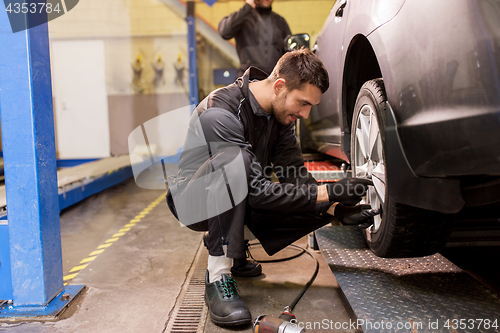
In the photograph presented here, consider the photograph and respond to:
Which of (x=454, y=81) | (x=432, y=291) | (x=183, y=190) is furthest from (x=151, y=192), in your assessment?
(x=454, y=81)

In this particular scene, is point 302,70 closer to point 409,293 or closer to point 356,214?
point 356,214

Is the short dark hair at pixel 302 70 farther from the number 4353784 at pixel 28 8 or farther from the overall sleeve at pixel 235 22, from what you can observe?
the overall sleeve at pixel 235 22

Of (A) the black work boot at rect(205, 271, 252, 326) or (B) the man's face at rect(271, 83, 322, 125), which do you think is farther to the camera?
(B) the man's face at rect(271, 83, 322, 125)

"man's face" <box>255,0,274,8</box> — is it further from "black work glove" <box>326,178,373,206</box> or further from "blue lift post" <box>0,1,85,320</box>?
"black work glove" <box>326,178,373,206</box>

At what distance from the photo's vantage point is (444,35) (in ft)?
2.80

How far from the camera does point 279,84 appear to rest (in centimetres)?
144

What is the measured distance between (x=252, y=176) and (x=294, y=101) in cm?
36

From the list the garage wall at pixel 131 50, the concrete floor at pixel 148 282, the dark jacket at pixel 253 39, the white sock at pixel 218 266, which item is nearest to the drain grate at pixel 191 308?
the concrete floor at pixel 148 282

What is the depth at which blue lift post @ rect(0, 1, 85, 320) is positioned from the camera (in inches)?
50.9

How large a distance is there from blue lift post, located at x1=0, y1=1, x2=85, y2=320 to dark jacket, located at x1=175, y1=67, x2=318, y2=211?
551mm

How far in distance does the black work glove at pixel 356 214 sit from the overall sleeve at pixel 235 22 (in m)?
2.29

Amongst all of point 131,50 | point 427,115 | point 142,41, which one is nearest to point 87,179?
point 427,115

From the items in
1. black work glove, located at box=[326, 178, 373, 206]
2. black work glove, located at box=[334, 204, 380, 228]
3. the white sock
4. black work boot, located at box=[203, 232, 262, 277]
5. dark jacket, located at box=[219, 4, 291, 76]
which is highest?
dark jacket, located at box=[219, 4, 291, 76]

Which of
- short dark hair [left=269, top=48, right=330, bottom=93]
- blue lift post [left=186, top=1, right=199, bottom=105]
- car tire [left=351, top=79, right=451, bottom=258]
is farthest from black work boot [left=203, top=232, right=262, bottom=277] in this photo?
blue lift post [left=186, top=1, right=199, bottom=105]
